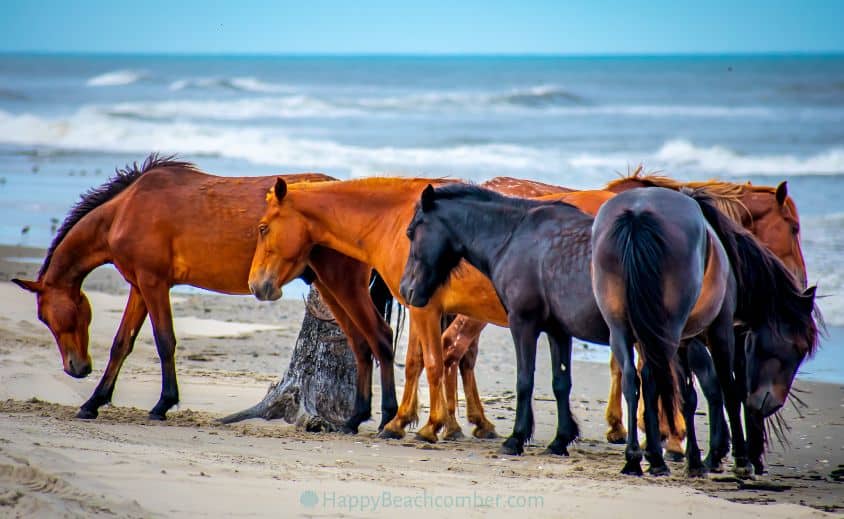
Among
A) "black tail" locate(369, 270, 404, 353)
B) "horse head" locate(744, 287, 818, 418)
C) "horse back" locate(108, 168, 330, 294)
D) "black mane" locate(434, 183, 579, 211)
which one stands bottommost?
"horse head" locate(744, 287, 818, 418)

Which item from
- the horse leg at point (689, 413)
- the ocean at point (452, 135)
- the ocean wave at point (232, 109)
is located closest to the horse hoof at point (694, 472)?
the horse leg at point (689, 413)

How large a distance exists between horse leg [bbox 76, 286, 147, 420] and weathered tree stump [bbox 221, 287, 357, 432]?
874mm

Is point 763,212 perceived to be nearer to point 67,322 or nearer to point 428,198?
point 428,198

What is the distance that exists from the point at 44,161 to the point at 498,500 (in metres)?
24.6

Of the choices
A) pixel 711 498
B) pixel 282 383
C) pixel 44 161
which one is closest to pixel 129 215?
pixel 282 383

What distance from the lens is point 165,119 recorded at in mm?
42188

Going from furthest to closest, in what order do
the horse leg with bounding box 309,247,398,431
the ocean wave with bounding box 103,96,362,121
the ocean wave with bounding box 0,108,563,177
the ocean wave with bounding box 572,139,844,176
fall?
the ocean wave with bounding box 103,96,362,121
the ocean wave with bounding box 0,108,563,177
the ocean wave with bounding box 572,139,844,176
the horse leg with bounding box 309,247,398,431

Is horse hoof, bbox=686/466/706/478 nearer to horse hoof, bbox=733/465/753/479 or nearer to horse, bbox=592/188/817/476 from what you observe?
horse, bbox=592/188/817/476

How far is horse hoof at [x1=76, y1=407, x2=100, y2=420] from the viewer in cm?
754

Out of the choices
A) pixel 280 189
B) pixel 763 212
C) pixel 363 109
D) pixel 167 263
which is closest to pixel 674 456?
pixel 763 212

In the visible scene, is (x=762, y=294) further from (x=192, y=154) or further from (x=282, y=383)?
(x=192, y=154)

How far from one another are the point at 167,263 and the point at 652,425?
12.0 feet

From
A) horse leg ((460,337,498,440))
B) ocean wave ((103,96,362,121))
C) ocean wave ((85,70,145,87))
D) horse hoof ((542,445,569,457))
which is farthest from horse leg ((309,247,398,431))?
ocean wave ((85,70,145,87))

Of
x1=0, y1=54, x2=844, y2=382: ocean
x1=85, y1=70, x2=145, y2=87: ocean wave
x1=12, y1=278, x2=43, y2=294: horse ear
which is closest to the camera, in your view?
x1=12, y1=278, x2=43, y2=294: horse ear
